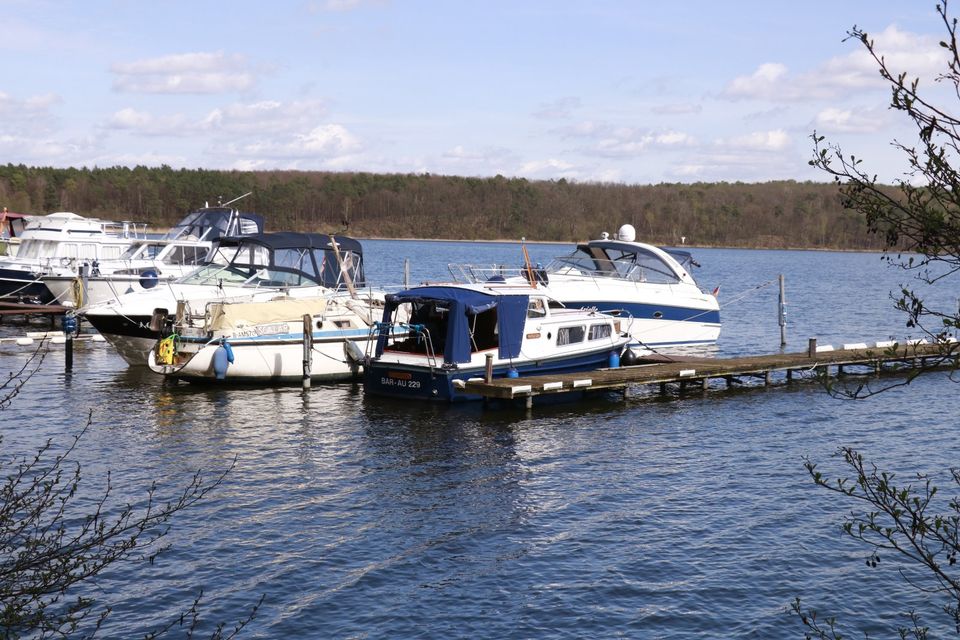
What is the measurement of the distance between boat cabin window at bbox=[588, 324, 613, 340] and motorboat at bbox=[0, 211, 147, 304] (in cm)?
2275

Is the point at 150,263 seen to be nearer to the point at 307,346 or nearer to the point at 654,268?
the point at 307,346

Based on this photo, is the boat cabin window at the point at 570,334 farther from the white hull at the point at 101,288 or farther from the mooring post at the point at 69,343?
the white hull at the point at 101,288

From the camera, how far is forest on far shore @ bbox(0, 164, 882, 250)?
488 feet

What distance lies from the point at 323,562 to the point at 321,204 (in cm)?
14633

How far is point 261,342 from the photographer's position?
2669 cm

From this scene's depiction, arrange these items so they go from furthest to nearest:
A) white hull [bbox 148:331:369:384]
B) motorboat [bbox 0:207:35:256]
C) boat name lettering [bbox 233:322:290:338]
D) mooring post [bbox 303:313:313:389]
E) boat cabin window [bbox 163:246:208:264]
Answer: motorboat [bbox 0:207:35:256] < boat cabin window [bbox 163:246:208:264] < mooring post [bbox 303:313:313:389] < boat name lettering [bbox 233:322:290:338] < white hull [bbox 148:331:369:384]

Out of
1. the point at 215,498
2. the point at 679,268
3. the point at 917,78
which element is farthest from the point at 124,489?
the point at 679,268

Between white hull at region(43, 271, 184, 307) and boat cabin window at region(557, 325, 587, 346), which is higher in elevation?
white hull at region(43, 271, 184, 307)

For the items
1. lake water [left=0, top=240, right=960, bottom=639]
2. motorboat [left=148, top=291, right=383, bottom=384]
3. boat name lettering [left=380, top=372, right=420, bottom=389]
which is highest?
motorboat [left=148, top=291, right=383, bottom=384]

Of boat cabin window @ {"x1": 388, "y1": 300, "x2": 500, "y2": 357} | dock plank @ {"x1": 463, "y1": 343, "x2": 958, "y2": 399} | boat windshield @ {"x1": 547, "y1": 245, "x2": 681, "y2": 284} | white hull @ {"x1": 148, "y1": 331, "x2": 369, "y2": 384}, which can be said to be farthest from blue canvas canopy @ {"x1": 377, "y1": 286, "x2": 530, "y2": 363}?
boat windshield @ {"x1": 547, "y1": 245, "x2": 681, "y2": 284}

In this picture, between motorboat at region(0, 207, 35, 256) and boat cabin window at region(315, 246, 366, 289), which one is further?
motorboat at region(0, 207, 35, 256)

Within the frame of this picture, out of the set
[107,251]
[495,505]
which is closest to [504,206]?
[107,251]

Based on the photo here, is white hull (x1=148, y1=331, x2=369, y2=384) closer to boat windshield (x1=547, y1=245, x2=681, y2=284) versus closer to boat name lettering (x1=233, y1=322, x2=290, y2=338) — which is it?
boat name lettering (x1=233, y1=322, x2=290, y2=338)

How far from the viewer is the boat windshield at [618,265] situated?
35.9m
